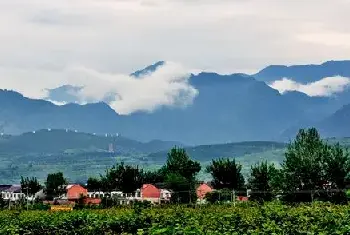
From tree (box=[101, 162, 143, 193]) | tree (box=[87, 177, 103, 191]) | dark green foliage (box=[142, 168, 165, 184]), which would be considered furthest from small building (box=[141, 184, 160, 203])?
tree (box=[101, 162, 143, 193])

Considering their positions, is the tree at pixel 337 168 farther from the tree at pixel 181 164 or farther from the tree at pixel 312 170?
the tree at pixel 181 164

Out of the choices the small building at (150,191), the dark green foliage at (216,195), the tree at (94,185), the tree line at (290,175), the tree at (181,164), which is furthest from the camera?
the tree at (94,185)

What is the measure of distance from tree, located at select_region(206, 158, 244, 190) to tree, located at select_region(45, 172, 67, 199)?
184ft

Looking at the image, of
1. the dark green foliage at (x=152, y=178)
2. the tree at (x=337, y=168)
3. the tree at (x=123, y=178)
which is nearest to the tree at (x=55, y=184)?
the dark green foliage at (x=152, y=178)

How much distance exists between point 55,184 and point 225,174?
5895cm

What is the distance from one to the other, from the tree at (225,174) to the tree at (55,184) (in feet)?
184

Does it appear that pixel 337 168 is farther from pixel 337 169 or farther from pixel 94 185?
pixel 94 185

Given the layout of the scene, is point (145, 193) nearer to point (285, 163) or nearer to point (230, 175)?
point (230, 175)

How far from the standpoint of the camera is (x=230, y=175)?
333 ft

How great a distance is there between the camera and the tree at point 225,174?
101 meters

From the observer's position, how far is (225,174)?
102 metres

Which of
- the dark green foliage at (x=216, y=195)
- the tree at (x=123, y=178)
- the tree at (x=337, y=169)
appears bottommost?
the dark green foliage at (x=216, y=195)

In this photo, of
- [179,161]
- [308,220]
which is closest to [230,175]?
[179,161]

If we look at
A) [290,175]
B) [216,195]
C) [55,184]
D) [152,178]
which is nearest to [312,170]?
[290,175]
